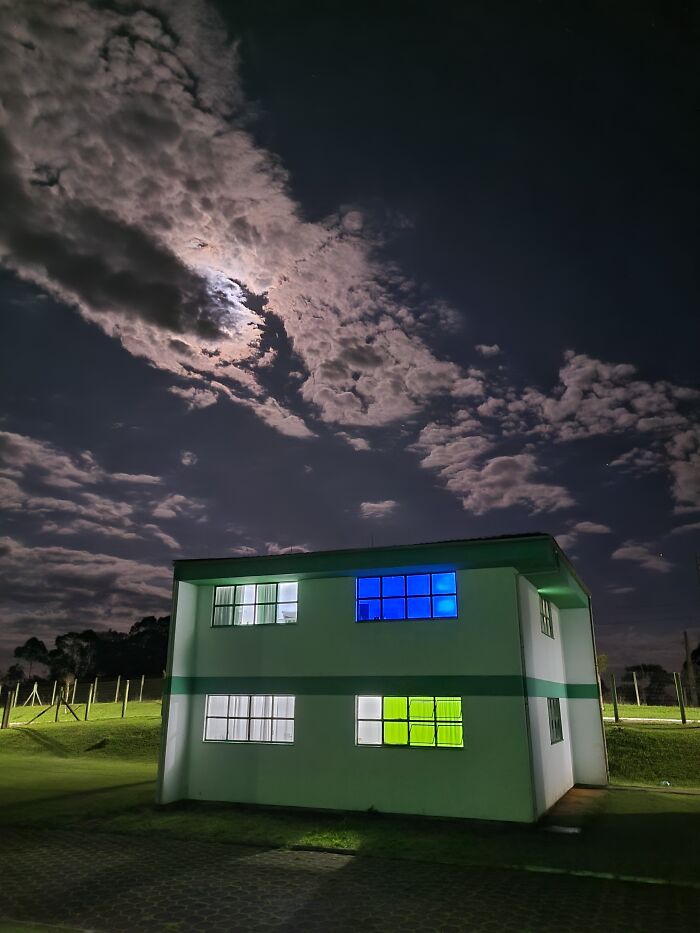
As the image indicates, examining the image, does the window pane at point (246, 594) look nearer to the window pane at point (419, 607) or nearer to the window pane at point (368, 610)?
the window pane at point (368, 610)

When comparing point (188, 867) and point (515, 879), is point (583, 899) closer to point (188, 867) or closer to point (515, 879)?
point (515, 879)

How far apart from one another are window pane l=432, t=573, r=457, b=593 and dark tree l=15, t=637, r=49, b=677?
272ft

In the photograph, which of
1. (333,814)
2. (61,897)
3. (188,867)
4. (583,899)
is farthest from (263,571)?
(583,899)

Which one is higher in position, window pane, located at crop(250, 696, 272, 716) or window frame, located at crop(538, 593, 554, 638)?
window frame, located at crop(538, 593, 554, 638)

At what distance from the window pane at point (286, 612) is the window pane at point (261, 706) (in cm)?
205

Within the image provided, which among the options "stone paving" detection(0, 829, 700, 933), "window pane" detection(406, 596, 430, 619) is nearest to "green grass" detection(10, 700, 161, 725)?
"window pane" detection(406, 596, 430, 619)

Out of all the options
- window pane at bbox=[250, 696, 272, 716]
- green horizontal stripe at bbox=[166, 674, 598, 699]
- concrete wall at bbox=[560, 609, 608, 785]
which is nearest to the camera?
green horizontal stripe at bbox=[166, 674, 598, 699]

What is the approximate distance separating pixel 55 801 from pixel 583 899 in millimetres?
13927

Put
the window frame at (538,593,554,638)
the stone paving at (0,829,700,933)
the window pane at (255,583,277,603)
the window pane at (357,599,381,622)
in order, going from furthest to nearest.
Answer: the window frame at (538,593,554,638) → the window pane at (255,583,277,603) → the window pane at (357,599,381,622) → the stone paving at (0,829,700,933)

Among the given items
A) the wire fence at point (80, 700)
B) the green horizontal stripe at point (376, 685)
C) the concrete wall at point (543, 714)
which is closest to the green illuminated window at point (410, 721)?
the green horizontal stripe at point (376, 685)

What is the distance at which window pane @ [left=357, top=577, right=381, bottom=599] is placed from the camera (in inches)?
664

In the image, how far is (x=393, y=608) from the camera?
651 inches

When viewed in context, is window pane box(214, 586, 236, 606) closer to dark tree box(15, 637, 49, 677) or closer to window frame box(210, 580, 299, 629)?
window frame box(210, 580, 299, 629)

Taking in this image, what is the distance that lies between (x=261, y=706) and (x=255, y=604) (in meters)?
2.67
